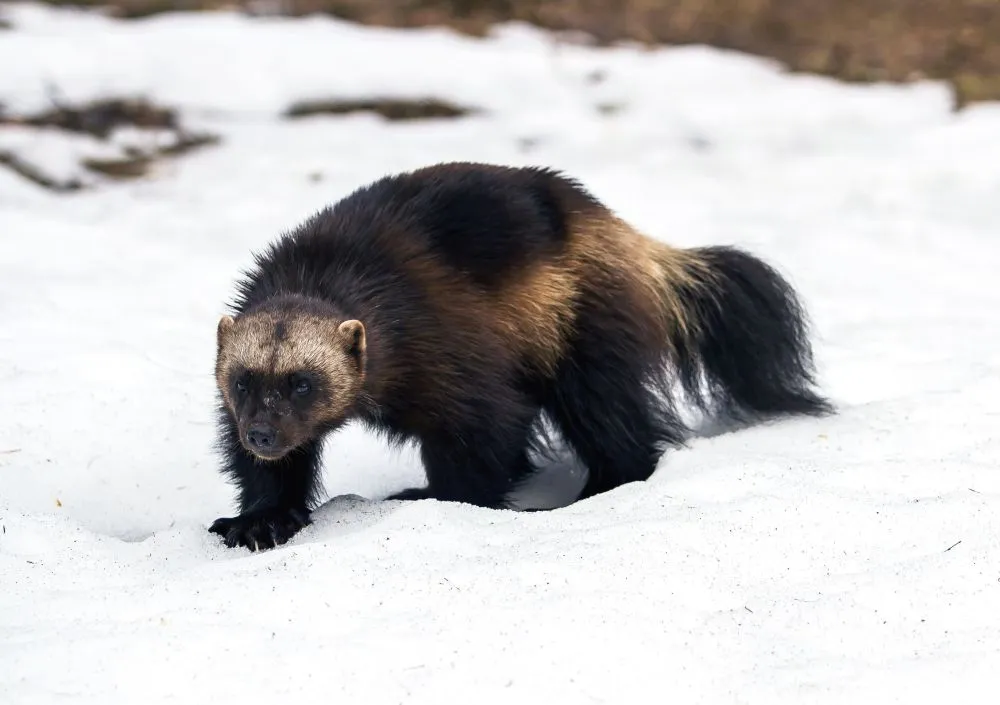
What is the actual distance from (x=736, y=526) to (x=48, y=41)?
517 centimetres

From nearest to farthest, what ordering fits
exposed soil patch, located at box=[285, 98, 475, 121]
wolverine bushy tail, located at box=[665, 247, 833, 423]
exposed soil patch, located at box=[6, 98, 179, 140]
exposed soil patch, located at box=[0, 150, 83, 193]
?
wolverine bushy tail, located at box=[665, 247, 833, 423], exposed soil patch, located at box=[0, 150, 83, 193], exposed soil patch, located at box=[6, 98, 179, 140], exposed soil patch, located at box=[285, 98, 475, 121]

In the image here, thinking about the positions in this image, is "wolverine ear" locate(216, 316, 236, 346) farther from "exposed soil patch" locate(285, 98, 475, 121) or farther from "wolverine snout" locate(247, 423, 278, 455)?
"exposed soil patch" locate(285, 98, 475, 121)

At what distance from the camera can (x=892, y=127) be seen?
6441 millimetres

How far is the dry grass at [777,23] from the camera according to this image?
705 centimetres

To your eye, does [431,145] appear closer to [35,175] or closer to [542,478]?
[35,175]

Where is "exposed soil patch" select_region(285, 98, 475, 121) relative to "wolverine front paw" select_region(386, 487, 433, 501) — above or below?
above

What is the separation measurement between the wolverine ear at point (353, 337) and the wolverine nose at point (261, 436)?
0.86 ft

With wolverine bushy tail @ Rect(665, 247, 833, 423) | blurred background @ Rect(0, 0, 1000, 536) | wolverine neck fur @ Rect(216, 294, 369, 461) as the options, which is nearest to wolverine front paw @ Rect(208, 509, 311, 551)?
wolverine neck fur @ Rect(216, 294, 369, 461)

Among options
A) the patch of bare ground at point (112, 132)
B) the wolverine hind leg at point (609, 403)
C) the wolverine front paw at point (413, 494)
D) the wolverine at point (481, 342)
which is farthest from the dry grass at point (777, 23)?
the wolverine front paw at point (413, 494)

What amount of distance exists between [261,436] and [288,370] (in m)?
0.16

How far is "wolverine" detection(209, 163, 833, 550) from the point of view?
2.84 meters

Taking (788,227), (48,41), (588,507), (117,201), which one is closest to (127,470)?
(588,507)

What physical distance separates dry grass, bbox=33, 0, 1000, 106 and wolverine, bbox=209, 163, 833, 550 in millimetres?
3950

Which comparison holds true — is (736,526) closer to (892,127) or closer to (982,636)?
(982,636)
